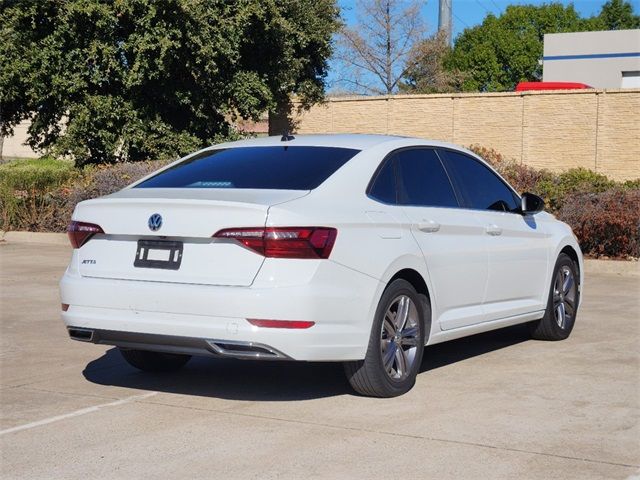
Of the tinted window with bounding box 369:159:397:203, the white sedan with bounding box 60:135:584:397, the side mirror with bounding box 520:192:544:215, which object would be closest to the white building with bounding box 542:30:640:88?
the side mirror with bounding box 520:192:544:215

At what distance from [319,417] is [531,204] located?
3.29 meters

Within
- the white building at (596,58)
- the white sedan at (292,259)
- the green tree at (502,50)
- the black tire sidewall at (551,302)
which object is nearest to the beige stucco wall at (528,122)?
the white building at (596,58)

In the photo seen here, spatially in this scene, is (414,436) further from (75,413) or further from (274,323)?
(75,413)

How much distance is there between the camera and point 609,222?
15.4 meters

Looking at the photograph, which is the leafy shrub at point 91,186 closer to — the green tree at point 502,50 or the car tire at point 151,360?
the car tire at point 151,360

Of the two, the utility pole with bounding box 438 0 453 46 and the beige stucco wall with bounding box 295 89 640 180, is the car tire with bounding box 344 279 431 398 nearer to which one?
the beige stucco wall with bounding box 295 89 640 180

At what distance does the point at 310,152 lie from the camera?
709 cm

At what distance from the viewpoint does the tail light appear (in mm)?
5973

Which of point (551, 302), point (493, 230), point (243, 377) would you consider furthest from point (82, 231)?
point (551, 302)

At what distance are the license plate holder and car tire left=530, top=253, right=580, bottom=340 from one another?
3.92 metres

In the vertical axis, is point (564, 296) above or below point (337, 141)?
below

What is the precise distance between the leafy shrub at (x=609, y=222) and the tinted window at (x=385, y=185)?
29.7 ft

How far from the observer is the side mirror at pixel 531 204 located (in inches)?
339

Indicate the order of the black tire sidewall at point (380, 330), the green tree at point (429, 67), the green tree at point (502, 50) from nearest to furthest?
the black tire sidewall at point (380, 330) → the green tree at point (429, 67) → the green tree at point (502, 50)
